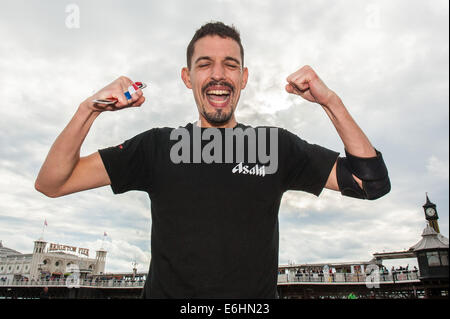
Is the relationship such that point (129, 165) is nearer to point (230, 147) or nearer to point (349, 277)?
point (230, 147)

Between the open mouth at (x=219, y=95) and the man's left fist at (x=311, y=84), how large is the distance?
0.50 m

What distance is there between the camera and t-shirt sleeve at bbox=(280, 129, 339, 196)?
2301 mm

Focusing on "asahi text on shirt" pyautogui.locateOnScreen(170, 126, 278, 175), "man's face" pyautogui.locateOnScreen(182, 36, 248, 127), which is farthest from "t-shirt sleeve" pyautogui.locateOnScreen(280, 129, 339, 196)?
"man's face" pyautogui.locateOnScreen(182, 36, 248, 127)

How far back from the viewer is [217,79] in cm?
238

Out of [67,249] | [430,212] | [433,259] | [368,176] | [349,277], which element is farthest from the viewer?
[67,249]

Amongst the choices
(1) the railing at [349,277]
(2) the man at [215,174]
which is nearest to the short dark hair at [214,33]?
(2) the man at [215,174]

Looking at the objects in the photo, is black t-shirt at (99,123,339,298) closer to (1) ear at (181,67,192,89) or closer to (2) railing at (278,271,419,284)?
(1) ear at (181,67,192,89)

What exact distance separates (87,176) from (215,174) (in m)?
0.92

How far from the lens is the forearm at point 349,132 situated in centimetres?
204

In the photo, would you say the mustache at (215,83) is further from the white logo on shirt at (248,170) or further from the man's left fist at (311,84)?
the white logo on shirt at (248,170)

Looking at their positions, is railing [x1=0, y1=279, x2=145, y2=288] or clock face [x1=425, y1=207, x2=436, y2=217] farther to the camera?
railing [x1=0, y1=279, x2=145, y2=288]

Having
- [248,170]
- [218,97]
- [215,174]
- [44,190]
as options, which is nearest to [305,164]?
[248,170]

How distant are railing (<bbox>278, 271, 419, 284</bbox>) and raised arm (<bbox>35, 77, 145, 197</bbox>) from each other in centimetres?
2848
